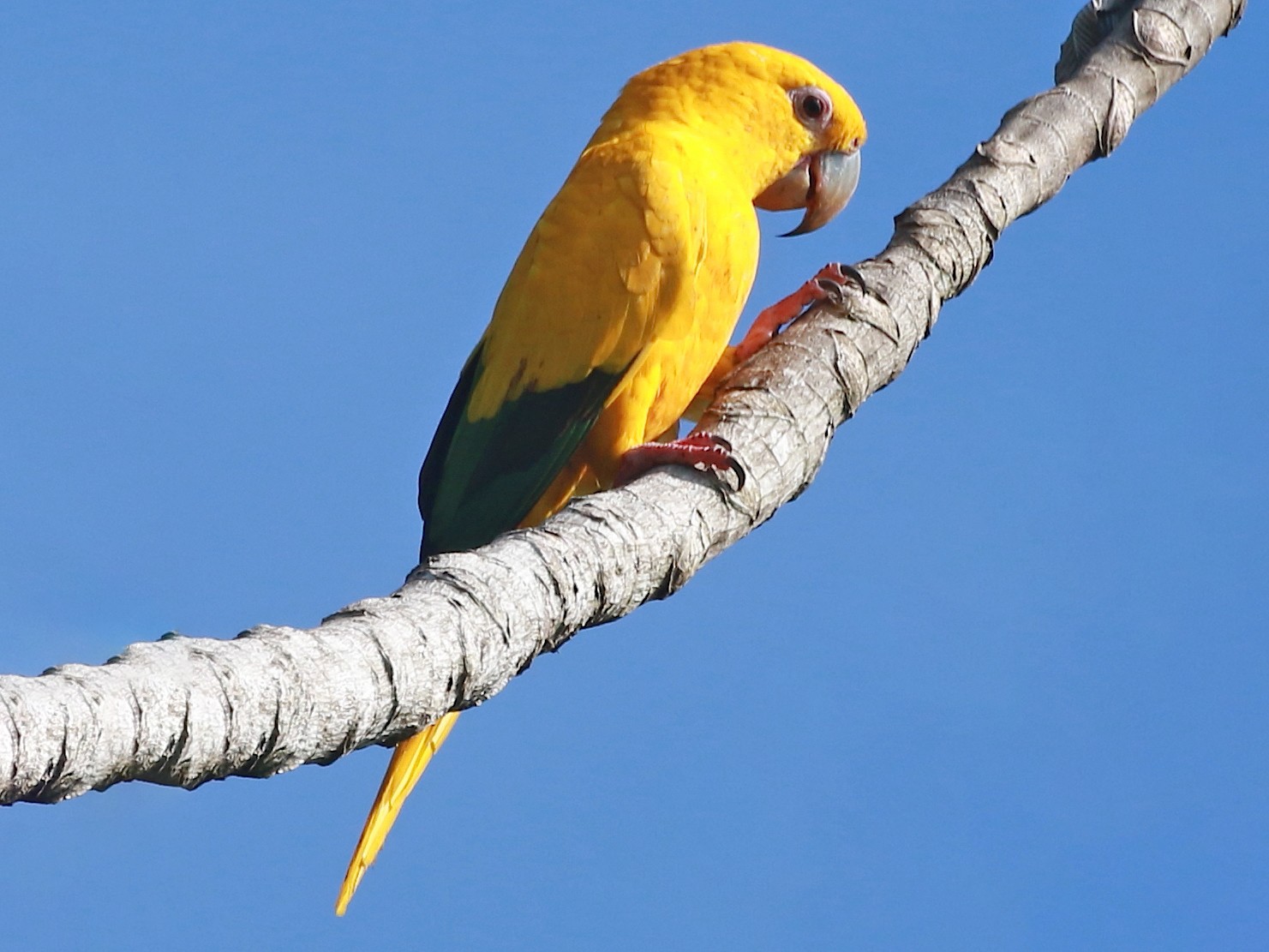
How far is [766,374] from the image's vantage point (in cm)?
346

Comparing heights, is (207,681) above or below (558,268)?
below

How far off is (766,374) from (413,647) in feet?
5.04

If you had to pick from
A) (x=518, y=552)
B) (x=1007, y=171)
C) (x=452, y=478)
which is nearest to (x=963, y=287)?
(x=1007, y=171)

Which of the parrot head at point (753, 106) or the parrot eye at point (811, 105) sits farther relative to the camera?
the parrot eye at point (811, 105)

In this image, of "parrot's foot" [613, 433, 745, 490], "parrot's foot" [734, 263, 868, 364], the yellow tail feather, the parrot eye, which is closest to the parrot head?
the parrot eye

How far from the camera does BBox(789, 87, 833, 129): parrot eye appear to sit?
4168mm

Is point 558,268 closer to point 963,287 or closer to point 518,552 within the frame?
point 963,287

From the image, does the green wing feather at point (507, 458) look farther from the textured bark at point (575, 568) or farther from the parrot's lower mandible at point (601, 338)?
the textured bark at point (575, 568)

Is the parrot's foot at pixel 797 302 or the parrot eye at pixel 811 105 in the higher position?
the parrot eye at pixel 811 105

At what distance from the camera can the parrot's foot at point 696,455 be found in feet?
10.0

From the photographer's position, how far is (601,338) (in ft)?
11.8

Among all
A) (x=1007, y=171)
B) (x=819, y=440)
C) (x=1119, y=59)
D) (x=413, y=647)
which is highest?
(x=1119, y=59)

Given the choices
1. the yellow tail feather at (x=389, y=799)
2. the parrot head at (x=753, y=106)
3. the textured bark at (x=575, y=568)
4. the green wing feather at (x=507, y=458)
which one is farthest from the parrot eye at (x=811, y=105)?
the yellow tail feather at (x=389, y=799)

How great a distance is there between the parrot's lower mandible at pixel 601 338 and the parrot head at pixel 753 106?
0.02 metres
